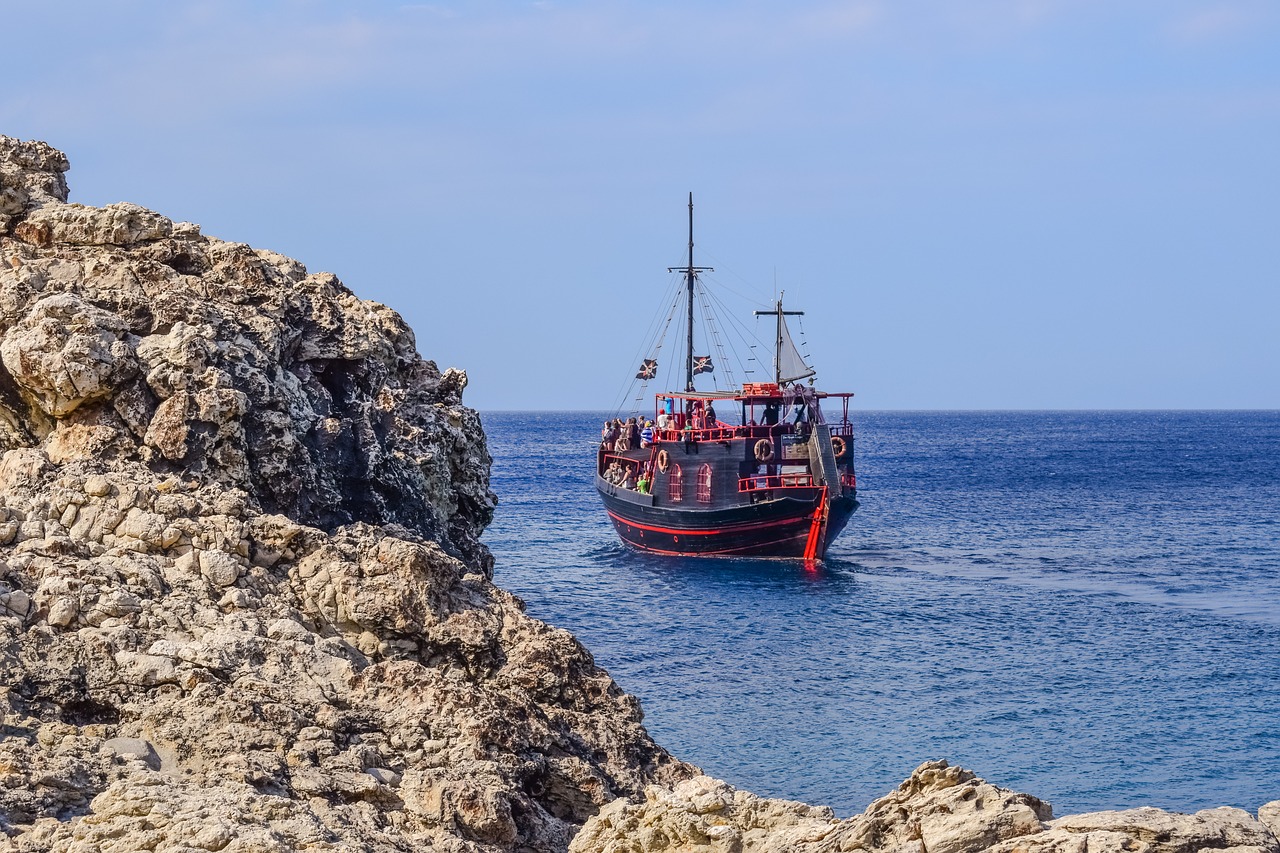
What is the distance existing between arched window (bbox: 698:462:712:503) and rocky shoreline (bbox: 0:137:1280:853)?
1320 inches

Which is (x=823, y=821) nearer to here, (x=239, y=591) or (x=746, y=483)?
(x=239, y=591)

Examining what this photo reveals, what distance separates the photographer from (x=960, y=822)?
462cm

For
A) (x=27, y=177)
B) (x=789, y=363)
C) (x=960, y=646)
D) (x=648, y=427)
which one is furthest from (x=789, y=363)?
(x=27, y=177)

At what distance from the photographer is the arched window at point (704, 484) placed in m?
43.0

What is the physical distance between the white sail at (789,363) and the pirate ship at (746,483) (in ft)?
7.36

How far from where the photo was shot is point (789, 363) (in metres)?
49.4

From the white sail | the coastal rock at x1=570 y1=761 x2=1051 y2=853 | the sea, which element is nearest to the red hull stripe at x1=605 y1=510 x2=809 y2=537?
the sea

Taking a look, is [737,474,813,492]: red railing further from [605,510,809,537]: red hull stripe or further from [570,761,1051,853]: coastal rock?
[570,761,1051,853]: coastal rock

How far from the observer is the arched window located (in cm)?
4303

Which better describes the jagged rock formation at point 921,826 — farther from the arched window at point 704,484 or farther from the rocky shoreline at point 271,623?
the arched window at point 704,484

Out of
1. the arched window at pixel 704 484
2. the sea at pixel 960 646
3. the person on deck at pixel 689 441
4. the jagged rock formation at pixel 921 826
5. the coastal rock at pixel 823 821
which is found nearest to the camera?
the jagged rock formation at pixel 921 826

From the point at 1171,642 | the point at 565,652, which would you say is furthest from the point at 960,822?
the point at 1171,642

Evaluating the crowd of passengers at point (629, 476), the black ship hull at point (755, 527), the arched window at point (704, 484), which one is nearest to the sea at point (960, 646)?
the black ship hull at point (755, 527)

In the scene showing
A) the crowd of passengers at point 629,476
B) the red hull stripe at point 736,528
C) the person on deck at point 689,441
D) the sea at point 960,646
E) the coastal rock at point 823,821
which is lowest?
the sea at point 960,646
